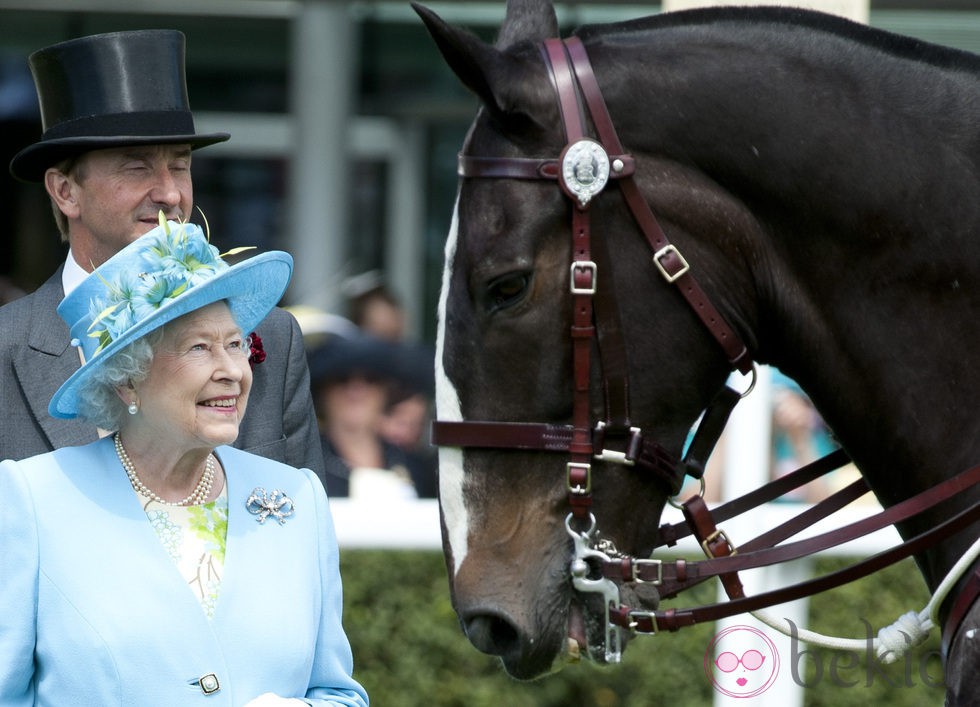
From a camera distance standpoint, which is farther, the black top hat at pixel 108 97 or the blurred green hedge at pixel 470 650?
the blurred green hedge at pixel 470 650

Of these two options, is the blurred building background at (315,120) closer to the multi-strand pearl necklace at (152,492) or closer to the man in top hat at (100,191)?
the man in top hat at (100,191)

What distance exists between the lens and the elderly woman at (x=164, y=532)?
267 cm

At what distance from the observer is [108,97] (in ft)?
10.7

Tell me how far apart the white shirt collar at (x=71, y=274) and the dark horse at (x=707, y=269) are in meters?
0.96

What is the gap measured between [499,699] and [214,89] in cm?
731

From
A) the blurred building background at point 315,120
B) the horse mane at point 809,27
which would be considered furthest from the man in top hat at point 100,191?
the blurred building background at point 315,120

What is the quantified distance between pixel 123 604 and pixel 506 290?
94 centimetres

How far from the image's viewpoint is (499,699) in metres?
5.53

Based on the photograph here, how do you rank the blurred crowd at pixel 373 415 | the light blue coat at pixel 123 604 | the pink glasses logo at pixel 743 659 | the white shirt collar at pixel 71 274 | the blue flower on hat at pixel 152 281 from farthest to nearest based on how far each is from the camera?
1. the blurred crowd at pixel 373 415
2. the pink glasses logo at pixel 743 659
3. the white shirt collar at pixel 71 274
4. the blue flower on hat at pixel 152 281
5. the light blue coat at pixel 123 604

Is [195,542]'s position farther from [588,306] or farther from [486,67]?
[486,67]

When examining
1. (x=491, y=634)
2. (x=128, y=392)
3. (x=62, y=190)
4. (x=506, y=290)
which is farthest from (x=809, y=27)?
(x=62, y=190)

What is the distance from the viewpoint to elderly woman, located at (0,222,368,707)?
8.75ft

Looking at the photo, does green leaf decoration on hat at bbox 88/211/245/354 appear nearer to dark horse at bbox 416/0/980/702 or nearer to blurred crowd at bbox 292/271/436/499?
dark horse at bbox 416/0/980/702

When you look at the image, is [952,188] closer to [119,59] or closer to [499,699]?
[119,59]
